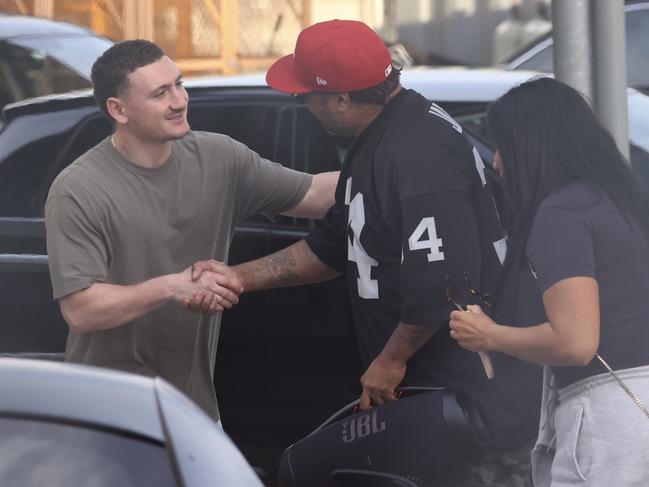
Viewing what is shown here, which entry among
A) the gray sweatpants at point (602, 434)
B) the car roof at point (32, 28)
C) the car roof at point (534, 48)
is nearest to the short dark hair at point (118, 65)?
the gray sweatpants at point (602, 434)

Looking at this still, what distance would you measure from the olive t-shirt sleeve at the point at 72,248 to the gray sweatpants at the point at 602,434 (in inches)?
50.4

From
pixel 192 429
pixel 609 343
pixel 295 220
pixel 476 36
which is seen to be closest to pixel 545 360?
pixel 609 343

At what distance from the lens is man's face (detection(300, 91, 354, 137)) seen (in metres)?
3.77

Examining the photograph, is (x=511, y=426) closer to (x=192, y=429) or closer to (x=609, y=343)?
(x=609, y=343)

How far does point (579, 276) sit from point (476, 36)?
17494 mm

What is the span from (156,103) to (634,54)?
5.70 metres

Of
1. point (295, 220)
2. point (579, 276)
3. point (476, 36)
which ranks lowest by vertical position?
point (476, 36)

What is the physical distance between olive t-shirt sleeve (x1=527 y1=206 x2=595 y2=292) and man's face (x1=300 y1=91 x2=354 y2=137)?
2.60 feet

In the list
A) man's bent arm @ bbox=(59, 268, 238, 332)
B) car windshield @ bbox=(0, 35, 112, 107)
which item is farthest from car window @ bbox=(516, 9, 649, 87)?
man's bent arm @ bbox=(59, 268, 238, 332)

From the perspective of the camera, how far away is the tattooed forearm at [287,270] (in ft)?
13.5

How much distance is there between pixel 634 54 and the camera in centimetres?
910

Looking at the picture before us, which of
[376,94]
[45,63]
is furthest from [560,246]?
[45,63]

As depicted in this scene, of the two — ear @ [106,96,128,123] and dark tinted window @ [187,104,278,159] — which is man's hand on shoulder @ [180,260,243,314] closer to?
ear @ [106,96,128,123]

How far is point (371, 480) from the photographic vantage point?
11.9 feet
